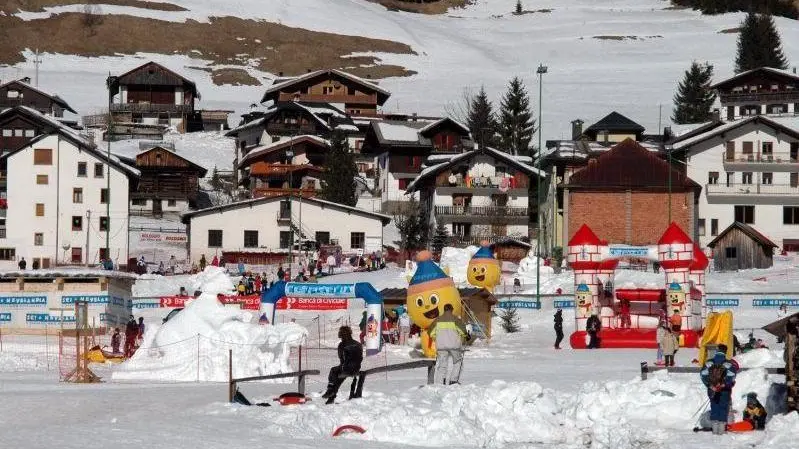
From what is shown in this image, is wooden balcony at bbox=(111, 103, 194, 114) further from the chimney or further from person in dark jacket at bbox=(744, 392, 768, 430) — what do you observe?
person in dark jacket at bbox=(744, 392, 768, 430)

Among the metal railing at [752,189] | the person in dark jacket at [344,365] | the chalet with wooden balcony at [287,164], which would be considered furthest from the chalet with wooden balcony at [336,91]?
the person in dark jacket at [344,365]

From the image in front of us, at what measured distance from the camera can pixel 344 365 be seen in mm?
20656

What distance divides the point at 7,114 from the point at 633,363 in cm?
6836

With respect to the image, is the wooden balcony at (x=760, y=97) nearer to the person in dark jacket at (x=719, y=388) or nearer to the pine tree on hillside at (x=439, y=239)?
the pine tree on hillside at (x=439, y=239)

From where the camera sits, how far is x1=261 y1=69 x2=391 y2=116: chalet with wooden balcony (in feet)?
390

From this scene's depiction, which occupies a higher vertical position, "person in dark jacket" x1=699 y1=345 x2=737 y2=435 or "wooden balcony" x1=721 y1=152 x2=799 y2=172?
"wooden balcony" x1=721 y1=152 x2=799 y2=172

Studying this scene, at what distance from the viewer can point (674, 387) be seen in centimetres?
2108

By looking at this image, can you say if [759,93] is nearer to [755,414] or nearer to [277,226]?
[277,226]

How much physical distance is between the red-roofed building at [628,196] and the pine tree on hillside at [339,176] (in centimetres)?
1484

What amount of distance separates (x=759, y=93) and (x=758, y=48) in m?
26.7

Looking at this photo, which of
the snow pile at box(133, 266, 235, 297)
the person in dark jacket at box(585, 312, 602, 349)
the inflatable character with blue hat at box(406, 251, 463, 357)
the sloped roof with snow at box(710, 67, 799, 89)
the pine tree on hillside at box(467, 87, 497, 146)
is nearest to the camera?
the inflatable character with blue hat at box(406, 251, 463, 357)

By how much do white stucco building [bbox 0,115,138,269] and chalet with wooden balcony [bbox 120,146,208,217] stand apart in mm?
12940

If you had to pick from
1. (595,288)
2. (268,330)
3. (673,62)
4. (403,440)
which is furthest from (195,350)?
(673,62)

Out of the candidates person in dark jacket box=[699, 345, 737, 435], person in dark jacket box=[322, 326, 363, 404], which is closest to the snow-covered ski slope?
person in dark jacket box=[322, 326, 363, 404]
